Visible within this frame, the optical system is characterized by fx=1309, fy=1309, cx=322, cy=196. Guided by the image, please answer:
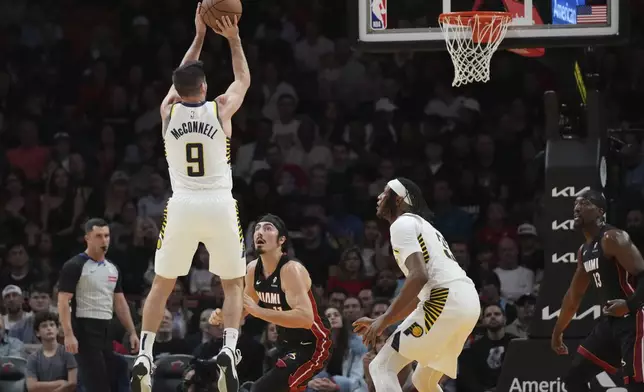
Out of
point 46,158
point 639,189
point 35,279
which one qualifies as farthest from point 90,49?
point 639,189

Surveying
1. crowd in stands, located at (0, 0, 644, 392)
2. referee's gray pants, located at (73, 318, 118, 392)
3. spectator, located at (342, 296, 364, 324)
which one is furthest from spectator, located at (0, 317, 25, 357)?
spectator, located at (342, 296, 364, 324)

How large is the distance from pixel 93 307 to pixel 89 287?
184mm

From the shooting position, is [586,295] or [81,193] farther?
[81,193]

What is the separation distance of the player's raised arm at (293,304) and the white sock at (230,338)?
0.71 m

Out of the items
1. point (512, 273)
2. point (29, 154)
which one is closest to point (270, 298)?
point (512, 273)

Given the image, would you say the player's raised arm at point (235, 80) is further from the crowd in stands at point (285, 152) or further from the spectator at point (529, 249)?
the spectator at point (529, 249)

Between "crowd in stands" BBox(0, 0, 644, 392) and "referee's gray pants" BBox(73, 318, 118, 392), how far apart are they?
1.00 meters

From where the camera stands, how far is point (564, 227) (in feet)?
37.8

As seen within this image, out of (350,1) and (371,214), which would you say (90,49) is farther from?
(350,1)

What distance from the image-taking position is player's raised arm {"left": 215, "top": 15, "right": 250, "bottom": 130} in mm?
8516

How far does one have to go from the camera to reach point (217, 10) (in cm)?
871

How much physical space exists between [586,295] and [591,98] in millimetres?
1743

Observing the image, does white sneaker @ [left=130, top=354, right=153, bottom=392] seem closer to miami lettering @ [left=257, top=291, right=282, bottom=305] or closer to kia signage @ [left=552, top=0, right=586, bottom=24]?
miami lettering @ [left=257, top=291, right=282, bottom=305]

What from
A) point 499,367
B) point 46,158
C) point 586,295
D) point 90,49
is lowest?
point 499,367
